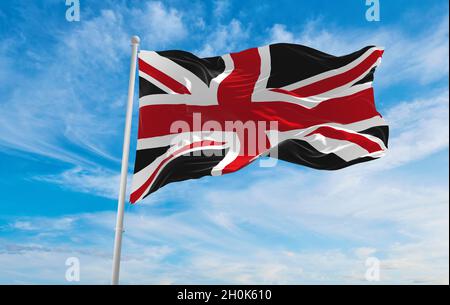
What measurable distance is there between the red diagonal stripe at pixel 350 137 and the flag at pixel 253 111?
25 mm

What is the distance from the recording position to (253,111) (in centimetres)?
1188

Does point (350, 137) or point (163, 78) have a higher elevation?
point (163, 78)

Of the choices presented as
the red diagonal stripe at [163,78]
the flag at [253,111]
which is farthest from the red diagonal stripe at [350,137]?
the red diagonal stripe at [163,78]

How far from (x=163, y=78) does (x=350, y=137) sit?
16.0ft

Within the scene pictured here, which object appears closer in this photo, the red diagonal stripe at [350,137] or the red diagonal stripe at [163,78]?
the red diagonal stripe at [163,78]

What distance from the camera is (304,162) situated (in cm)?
1145

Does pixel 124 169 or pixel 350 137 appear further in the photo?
pixel 350 137

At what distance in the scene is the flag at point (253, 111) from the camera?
35.7ft

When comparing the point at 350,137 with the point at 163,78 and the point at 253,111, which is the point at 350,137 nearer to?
the point at 253,111

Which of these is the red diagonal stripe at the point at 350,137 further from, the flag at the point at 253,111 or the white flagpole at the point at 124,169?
the white flagpole at the point at 124,169

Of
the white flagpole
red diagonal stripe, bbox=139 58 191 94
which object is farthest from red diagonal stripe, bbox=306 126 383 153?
the white flagpole

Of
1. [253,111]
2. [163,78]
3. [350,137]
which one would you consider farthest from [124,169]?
[350,137]
